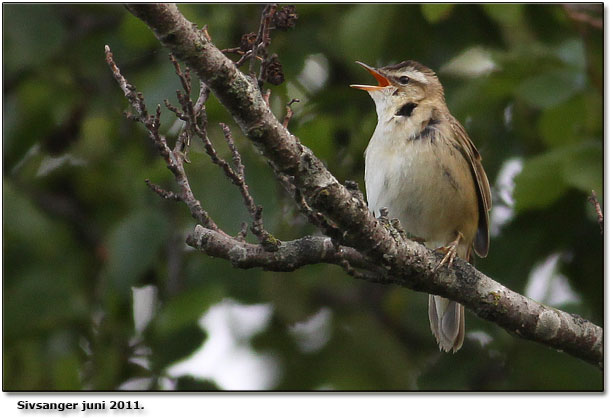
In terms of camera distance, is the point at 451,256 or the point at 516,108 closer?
the point at 451,256

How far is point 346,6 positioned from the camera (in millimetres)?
5281

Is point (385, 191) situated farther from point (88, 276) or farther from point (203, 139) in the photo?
point (88, 276)

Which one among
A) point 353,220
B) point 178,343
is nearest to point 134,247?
point 178,343

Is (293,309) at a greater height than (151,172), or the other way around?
(151,172)

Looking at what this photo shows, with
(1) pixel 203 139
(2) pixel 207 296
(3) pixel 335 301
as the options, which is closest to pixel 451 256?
(1) pixel 203 139

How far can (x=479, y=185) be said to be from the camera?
430cm

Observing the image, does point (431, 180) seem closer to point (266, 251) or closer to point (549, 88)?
point (549, 88)

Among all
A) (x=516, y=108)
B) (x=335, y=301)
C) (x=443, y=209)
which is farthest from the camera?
(x=335, y=301)

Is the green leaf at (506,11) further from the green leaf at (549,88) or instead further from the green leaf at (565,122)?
the green leaf at (565,122)

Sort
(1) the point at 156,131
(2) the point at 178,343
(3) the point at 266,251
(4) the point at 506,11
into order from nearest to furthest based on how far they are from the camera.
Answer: (1) the point at 156,131 < (3) the point at 266,251 < (4) the point at 506,11 < (2) the point at 178,343

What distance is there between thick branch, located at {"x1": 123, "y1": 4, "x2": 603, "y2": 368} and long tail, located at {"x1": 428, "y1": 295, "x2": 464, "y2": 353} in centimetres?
96

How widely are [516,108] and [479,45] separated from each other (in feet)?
1.63

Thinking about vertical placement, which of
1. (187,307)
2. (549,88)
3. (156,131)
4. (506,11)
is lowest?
(187,307)

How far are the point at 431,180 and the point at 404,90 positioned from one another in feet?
2.56
